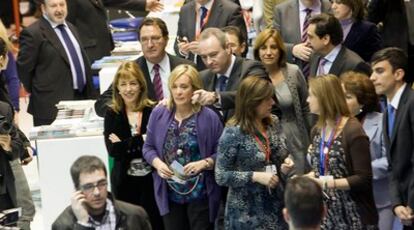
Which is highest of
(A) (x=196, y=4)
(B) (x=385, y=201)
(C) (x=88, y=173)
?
(A) (x=196, y=4)

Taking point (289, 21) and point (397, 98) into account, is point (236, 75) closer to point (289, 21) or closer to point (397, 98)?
point (397, 98)

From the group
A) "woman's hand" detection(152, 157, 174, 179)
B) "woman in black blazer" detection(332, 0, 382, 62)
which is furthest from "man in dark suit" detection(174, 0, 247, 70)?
"woman's hand" detection(152, 157, 174, 179)

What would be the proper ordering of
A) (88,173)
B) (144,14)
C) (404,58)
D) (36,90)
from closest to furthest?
(88,173) → (404,58) → (36,90) → (144,14)

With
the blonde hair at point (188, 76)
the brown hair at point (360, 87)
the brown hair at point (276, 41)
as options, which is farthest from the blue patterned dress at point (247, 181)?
the brown hair at point (276, 41)

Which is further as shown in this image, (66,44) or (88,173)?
(66,44)

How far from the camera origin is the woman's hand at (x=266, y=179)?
22.2 ft

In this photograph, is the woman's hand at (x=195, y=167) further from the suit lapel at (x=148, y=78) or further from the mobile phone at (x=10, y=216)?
the mobile phone at (x=10, y=216)

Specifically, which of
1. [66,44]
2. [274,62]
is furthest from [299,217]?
[66,44]

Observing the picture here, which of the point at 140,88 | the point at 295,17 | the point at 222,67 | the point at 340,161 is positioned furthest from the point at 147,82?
the point at 340,161

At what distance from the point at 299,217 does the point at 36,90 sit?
4804mm

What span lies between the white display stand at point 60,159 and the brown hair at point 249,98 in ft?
5.64

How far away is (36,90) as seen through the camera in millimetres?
9719

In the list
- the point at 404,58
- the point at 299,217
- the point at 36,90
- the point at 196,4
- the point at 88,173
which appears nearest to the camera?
the point at 299,217

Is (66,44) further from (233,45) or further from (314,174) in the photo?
(314,174)
